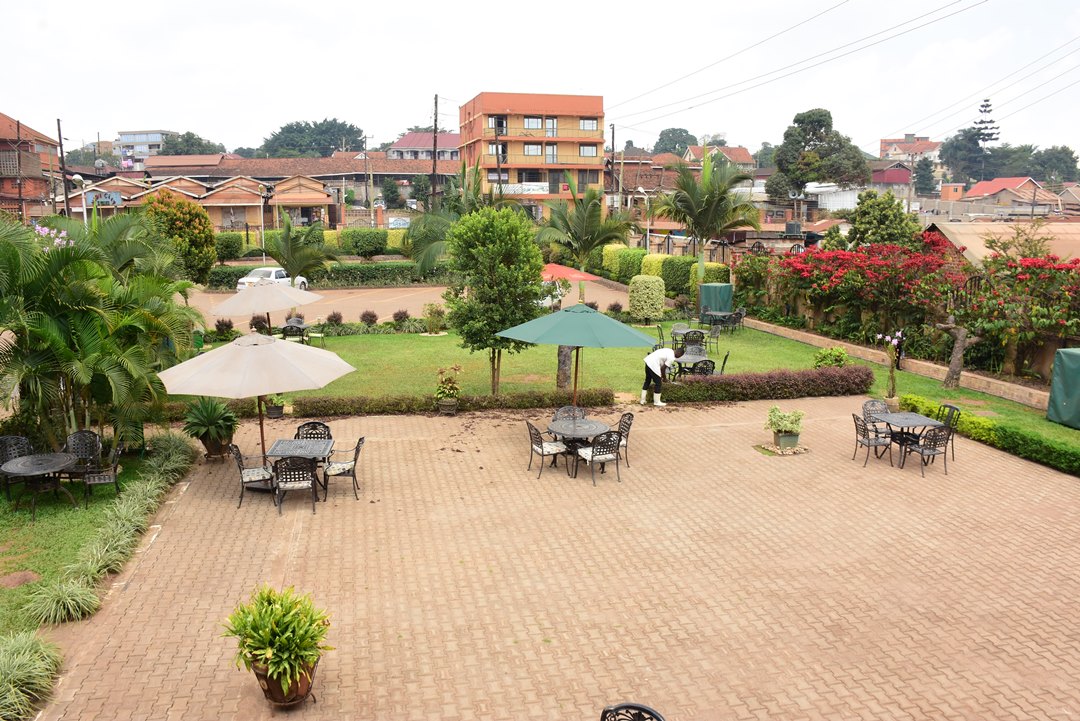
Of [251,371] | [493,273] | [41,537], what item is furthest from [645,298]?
[41,537]

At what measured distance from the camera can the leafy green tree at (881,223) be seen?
97.2ft

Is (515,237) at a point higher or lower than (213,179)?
lower

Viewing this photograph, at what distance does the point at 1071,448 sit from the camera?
1294cm

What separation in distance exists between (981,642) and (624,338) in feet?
22.3

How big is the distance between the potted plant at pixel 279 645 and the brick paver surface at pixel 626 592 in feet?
A: 0.97

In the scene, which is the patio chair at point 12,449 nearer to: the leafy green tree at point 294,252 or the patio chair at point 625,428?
the patio chair at point 625,428

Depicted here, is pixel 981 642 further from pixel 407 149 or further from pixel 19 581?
pixel 407 149

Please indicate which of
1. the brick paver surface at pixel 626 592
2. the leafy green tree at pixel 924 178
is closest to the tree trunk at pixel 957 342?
A: the brick paver surface at pixel 626 592

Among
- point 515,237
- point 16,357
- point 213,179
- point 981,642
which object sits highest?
point 213,179

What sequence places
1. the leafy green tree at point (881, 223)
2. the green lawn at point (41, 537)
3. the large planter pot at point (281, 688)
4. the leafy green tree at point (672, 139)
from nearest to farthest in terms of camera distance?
the large planter pot at point (281, 688) → the green lawn at point (41, 537) → the leafy green tree at point (881, 223) → the leafy green tree at point (672, 139)

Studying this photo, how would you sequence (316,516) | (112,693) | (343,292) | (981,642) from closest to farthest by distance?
1. (112,693)
2. (981,642)
3. (316,516)
4. (343,292)

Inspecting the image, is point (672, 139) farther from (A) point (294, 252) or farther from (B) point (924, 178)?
(A) point (294, 252)

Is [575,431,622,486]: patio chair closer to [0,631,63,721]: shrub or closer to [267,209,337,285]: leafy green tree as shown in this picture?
[0,631,63,721]: shrub

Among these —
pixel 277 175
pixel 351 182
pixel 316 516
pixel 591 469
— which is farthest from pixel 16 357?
pixel 351 182
